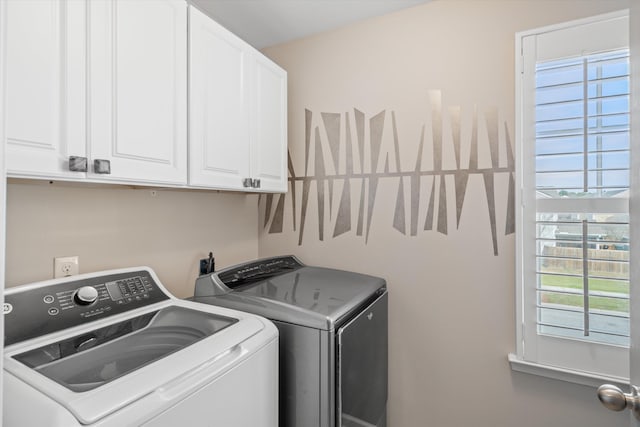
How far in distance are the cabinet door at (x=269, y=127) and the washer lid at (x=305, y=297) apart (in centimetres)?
55

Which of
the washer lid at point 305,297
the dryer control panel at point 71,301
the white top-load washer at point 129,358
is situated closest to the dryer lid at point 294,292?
the washer lid at point 305,297

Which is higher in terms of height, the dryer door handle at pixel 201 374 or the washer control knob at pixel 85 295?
the washer control knob at pixel 85 295

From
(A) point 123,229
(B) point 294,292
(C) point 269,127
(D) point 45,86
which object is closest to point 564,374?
(B) point 294,292

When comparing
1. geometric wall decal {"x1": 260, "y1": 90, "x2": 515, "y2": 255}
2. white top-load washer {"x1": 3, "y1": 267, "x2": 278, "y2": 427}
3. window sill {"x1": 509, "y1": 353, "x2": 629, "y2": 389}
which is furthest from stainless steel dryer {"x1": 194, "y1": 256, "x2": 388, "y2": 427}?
window sill {"x1": 509, "y1": 353, "x2": 629, "y2": 389}

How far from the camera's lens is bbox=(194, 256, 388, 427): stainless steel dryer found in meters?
1.27

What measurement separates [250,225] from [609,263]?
1.95 m

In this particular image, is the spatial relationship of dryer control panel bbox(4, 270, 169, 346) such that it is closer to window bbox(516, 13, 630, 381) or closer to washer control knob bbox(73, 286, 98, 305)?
washer control knob bbox(73, 286, 98, 305)

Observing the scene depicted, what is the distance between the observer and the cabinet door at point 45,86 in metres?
0.89

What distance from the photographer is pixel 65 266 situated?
1.32 m

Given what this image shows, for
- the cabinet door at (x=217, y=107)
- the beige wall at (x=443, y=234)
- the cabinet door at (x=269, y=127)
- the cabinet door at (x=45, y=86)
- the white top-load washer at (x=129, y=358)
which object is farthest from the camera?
the cabinet door at (x=269, y=127)

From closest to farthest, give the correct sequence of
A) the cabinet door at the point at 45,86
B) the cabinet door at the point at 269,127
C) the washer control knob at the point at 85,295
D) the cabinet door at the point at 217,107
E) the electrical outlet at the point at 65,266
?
1. the cabinet door at the point at 45,86
2. the washer control knob at the point at 85,295
3. the electrical outlet at the point at 65,266
4. the cabinet door at the point at 217,107
5. the cabinet door at the point at 269,127

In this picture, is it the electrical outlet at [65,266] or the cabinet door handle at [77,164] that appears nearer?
the cabinet door handle at [77,164]

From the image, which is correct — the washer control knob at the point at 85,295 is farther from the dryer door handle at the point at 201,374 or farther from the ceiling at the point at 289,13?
the ceiling at the point at 289,13

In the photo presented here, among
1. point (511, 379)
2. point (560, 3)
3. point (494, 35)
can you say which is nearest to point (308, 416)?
point (511, 379)
